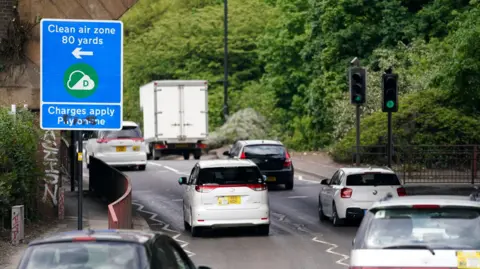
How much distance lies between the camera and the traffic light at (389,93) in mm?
27781

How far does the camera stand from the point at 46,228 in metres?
23.1

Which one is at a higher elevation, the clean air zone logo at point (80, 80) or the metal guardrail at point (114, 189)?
the clean air zone logo at point (80, 80)

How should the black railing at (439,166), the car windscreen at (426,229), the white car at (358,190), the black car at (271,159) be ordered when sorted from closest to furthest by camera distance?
the car windscreen at (426,229)
the white car at (358,190)
the black railing at (439,166)
the black car at (271,159)

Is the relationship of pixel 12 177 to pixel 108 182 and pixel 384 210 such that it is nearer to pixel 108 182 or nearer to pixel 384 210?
pixel 108 182

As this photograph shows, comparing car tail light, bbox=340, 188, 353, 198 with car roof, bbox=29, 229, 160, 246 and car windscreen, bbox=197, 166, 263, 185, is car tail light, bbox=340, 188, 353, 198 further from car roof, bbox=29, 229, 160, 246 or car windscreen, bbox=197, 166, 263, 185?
car roof, bbox=29, 229, 160, 246

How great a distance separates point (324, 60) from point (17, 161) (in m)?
34.4

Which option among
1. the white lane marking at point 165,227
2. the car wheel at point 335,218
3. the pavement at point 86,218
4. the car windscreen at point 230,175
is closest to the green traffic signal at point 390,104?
the car wheel at point 335,218

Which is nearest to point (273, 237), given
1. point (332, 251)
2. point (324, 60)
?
point (332, 251)

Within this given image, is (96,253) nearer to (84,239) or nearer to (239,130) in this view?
(84,239)


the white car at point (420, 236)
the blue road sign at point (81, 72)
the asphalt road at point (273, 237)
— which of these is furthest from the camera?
the asphalt road at point (273, 237)

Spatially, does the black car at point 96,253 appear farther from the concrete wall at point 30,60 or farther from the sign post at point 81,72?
the concrete wall at point 30,60

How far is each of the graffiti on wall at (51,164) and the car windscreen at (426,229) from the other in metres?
15.6

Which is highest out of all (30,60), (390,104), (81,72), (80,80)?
(30,60)

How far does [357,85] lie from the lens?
94.6ft
